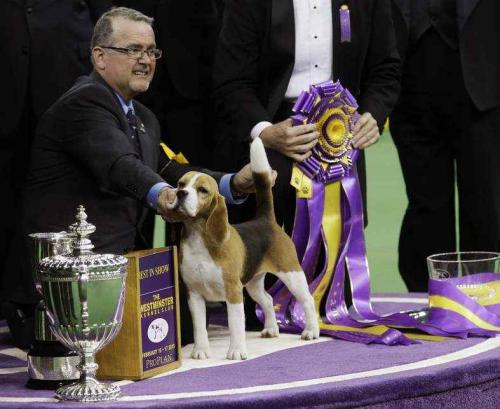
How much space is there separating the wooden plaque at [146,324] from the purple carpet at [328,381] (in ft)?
0.19

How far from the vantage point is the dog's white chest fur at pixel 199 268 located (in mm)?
3664

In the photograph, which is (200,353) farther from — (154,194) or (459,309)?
(459,309)

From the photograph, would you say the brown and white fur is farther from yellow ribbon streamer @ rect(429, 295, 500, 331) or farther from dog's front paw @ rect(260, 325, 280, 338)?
yellow ribbon streamer @ rect(429, 295, 500, 331)

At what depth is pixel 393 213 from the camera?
27.0 ft

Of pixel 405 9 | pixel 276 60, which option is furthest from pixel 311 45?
pixel 405 9

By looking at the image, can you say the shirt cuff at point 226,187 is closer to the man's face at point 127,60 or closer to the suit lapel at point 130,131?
the suit lapel at point 130,131

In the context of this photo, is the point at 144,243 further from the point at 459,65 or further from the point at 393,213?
the point at 393,213

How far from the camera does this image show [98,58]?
13.2ft

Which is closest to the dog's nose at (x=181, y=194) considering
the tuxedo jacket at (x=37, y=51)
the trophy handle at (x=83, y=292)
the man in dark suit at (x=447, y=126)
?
the trophy handle at (x=83, y=292)

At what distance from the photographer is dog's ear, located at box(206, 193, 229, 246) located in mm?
3623

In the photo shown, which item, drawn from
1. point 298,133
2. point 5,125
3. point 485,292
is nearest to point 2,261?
point 5,125

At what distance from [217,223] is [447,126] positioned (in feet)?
5.74

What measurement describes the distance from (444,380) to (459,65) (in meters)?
1.86

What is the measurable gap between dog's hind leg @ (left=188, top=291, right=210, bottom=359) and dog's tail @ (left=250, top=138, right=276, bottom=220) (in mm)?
334
